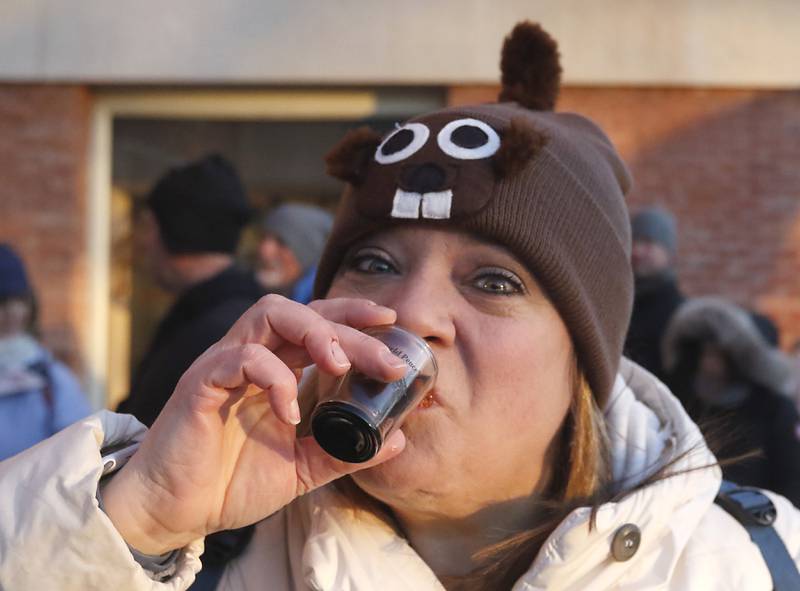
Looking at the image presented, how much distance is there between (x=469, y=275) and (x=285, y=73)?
4497 millimetres

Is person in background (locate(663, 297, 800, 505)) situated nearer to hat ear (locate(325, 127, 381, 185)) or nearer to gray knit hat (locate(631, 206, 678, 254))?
gray knit hat (locate(631, 206, 678, 254))

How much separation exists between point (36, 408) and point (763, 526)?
3018mm

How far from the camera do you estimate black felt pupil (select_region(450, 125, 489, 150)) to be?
61.7 inches

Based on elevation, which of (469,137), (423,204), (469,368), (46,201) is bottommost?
(46,201)

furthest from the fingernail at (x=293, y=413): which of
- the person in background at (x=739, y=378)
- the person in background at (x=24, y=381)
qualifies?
the person in background at (x=24, y=381)

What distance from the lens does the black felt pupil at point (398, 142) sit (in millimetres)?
1614

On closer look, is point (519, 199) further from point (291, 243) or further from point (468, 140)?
point (291, 243)

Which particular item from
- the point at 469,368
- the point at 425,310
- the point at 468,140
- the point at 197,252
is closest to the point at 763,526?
the point at 469,368

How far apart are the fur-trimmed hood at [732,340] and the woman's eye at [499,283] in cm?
258

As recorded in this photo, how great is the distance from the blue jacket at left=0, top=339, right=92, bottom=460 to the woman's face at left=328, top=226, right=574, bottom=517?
255cm

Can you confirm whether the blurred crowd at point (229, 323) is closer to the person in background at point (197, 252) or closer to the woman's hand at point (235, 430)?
the person in background at point (197, 252)

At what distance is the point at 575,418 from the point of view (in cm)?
164

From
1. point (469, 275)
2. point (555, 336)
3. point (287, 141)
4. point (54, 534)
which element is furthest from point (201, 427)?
point (287, 141)

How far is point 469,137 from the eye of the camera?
158 centimetres
